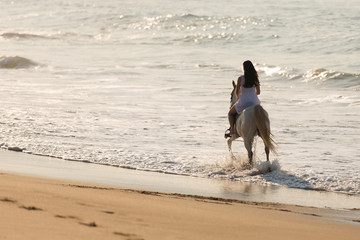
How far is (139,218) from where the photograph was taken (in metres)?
6.14

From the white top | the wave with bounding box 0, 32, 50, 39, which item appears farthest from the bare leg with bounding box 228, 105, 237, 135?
the wave with bounding box 0, 32, 50, 39

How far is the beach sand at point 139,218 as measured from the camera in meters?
5.48

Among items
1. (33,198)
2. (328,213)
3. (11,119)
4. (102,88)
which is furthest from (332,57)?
(33,198)

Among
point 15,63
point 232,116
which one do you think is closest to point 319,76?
point 15,63

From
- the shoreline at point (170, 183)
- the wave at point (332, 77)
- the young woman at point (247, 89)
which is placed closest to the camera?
the shoreline at point (170, 183)

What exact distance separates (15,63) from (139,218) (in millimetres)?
23860

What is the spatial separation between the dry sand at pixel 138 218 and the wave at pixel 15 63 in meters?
21.1

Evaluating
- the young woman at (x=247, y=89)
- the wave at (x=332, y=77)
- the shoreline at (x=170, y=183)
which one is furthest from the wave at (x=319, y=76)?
the shoreline at (x=170, y=183)

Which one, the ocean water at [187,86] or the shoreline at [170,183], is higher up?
the ocean water at [187,86]

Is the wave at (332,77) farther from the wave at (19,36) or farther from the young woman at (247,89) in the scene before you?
the wave at (19,36)

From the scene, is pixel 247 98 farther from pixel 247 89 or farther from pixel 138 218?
pixel 138 218

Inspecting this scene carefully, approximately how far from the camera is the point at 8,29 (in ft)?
153

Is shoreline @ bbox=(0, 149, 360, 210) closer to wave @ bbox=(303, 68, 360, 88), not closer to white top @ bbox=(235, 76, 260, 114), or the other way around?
white top @ bbox=(235, 76, 260, 114)

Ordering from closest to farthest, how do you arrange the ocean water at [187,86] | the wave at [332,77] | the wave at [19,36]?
the ocean water at [187,86] → the wave at [332,77] → the wave at [19,36]
